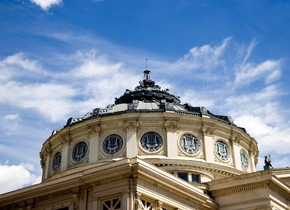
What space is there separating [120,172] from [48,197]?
6232 mm

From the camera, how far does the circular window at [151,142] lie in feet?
137

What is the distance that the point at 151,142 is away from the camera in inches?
1656

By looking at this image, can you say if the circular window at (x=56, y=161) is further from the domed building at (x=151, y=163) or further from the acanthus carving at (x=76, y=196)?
the acanthus carving at (x=76, y=196)

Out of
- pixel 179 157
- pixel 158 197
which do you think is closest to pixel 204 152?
pixel 179 157

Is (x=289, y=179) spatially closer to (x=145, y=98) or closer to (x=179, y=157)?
(x=179, y=157)

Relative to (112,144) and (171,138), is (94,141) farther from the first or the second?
(171,138)

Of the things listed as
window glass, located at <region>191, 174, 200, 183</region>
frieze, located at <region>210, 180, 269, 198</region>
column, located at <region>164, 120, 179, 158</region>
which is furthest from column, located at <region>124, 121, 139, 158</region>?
frieze, located at <region>210, 180, 269, 198</region>

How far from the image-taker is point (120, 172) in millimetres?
29516

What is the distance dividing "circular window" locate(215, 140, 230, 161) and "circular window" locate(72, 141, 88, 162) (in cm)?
1177

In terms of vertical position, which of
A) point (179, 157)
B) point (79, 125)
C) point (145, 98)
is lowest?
point (179, 157)

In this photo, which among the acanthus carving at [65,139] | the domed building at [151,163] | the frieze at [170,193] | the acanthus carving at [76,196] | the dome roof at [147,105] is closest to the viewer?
the frieze at [170,193]

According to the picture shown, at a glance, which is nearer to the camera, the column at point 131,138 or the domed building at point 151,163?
the domed building at point 151,163

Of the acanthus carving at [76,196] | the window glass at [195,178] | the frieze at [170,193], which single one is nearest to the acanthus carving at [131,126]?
the window glass at [195,178]

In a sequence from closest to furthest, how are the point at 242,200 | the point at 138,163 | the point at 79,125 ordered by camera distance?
the point at 138,163
the point at 242,200
the point at 79,125
